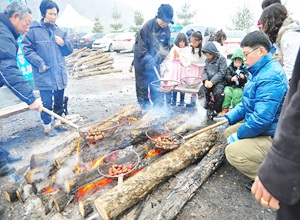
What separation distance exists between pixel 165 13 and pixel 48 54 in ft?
9.10

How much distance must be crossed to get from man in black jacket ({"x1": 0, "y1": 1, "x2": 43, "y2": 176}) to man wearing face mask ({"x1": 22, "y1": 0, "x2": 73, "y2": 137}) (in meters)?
0.93

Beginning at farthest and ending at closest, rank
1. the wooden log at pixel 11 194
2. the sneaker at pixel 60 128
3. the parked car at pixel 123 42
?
1. the parked car at pixel 123 42
2. the sneaker at pixel 60 128
3. the wooden log at pixel 11 194

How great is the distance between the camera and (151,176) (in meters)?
2.75

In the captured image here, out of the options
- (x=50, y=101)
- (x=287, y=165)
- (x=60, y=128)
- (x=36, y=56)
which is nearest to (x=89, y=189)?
(x=287, y=165)

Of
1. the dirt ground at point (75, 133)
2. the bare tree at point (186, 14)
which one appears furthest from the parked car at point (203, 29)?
the bare tree at point (186, 14)

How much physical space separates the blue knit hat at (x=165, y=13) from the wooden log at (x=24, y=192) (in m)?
4.14

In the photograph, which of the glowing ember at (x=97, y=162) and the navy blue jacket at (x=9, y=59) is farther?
the navy blue jacket at (x=9, y=59)

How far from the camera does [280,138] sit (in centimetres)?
106

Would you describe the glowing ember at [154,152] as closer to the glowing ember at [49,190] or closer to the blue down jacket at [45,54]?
the glowing ember at [49,190]

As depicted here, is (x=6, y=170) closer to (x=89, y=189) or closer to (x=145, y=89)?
(x=89, y=189)

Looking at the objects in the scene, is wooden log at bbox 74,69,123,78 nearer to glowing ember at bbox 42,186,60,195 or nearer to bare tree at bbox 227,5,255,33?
glowing ember at bbox 42,186,60,195

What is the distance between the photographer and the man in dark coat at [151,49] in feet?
15.5

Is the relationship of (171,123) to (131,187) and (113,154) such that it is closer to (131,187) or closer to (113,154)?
(113,154)

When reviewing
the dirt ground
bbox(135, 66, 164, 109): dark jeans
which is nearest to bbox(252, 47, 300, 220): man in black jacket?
the dirt ground
